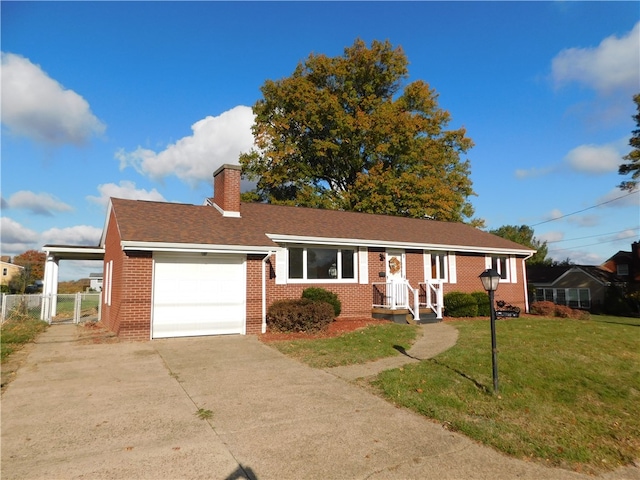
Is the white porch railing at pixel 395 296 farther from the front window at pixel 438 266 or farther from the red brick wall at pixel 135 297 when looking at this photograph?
the red brick wall at pixel 135 297

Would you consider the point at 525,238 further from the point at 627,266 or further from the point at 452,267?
the point at 452,267

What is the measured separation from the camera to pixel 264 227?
1420cm

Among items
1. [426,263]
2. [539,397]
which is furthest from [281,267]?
[539,397]

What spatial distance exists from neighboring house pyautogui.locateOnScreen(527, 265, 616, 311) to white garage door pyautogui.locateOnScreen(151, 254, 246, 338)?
29107 millimetres

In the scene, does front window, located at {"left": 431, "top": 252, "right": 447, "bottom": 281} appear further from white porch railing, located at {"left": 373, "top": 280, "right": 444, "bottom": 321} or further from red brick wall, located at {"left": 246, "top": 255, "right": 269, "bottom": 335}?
red brick wall, located at {"left": 246, "top": 255, "right": 269, "bottom": 335}

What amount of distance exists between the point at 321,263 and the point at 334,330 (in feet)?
11.2

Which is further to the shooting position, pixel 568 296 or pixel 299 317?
pixel 568 296

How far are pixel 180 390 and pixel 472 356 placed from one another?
232 inches

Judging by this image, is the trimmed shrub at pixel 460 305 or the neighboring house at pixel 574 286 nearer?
the trimmed shrub at pixel 460 305

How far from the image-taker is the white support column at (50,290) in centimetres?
1554

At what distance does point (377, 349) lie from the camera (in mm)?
9430

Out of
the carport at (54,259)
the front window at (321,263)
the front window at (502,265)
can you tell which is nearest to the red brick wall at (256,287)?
the front window at (321,263)

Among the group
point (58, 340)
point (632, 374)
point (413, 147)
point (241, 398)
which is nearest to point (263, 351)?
point (241, 398)

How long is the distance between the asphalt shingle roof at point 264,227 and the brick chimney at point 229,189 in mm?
308
